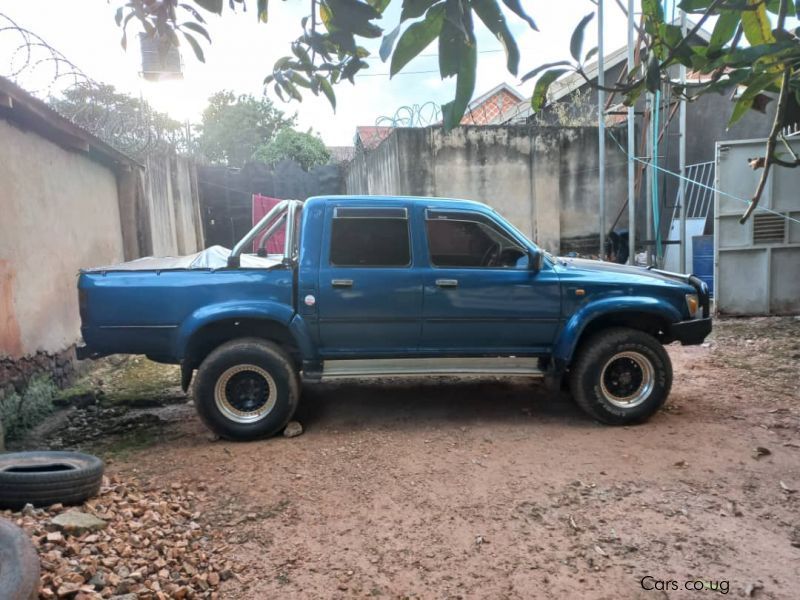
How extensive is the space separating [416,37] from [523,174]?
10100 millimetres

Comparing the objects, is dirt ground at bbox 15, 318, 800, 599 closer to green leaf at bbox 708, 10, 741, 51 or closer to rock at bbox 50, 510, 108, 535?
rock at bbox 50, 510, 108, 535

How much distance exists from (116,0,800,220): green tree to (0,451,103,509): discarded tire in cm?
230

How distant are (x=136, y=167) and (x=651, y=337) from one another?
7.05 metres

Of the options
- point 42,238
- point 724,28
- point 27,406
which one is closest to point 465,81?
point 724,28

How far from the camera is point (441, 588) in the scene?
2494 millimetres

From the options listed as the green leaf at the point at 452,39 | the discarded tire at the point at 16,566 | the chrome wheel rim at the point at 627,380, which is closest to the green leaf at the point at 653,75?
the green leaf at the point at 452,39

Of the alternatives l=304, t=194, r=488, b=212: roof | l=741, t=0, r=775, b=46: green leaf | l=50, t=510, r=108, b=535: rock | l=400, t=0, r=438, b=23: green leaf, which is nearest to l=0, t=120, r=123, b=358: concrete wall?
l=50, t=510, r=108, b=535: rock

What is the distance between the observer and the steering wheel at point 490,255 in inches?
185

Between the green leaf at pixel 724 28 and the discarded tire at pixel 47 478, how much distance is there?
3406 millimetres

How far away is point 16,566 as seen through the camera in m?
2.06

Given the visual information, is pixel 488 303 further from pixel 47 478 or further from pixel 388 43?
pixel 388 43

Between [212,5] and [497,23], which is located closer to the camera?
[497,23]

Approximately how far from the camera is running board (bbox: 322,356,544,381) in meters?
4.42

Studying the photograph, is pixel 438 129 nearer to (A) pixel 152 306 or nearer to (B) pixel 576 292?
(B) pixel 576 292
